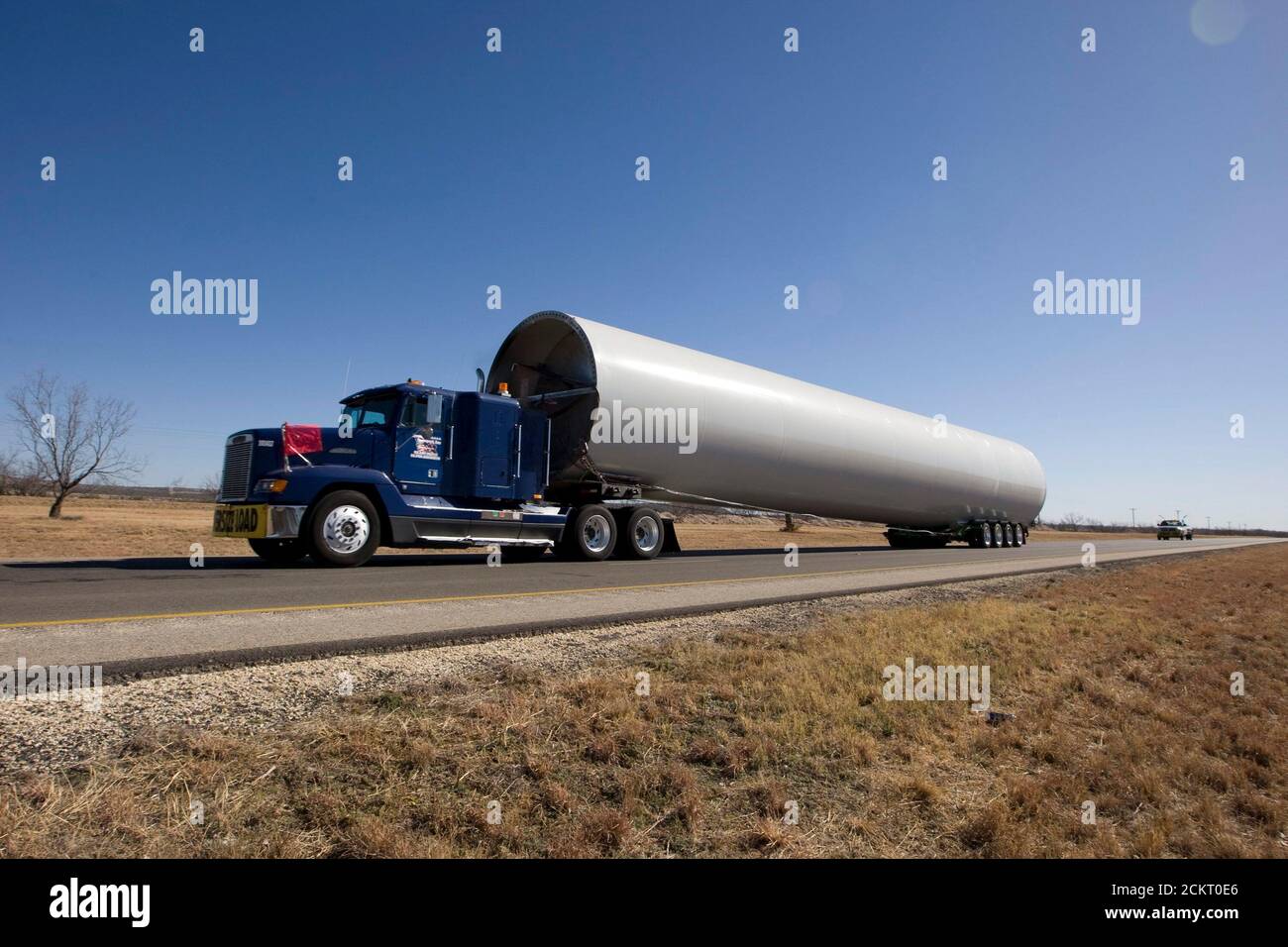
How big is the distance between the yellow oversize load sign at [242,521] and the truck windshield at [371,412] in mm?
2345

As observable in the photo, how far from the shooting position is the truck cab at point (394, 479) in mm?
10781

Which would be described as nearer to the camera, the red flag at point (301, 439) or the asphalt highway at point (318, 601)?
the asphalt highway at point (318, 601)

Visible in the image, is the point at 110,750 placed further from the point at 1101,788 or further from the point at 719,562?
the point at 719,562

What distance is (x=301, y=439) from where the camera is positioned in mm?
11586

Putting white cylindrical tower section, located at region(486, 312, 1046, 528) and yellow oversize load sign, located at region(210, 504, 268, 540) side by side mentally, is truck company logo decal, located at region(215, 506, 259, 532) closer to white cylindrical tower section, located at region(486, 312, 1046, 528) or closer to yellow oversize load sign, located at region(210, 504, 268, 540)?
yellow oversize load sign, located at region(210, 504, 268, 540)

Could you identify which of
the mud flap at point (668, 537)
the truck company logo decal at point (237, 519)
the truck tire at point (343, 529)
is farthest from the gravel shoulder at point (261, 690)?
the mud flap at point (668, 537)

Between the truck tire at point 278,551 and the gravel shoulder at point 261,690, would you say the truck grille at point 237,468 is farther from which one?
the gravel shoulder at point 261,690

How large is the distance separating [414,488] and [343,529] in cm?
177

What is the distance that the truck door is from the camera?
41.0 feet

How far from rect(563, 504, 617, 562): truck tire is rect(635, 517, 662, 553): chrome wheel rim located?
55cm

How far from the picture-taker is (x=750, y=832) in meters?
2.95
